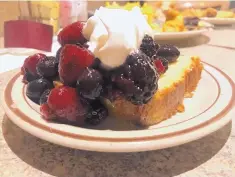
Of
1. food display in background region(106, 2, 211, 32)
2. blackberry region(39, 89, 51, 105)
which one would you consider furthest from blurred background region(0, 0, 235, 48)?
blackberry region(39, 89, 51, 105)

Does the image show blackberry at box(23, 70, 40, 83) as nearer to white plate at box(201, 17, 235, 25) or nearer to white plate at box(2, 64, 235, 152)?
white plate at box(2, 64, 235, 152)

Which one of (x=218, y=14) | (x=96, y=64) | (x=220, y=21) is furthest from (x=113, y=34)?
(x=218, y=14)

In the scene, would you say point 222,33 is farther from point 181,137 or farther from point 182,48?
point 181,137

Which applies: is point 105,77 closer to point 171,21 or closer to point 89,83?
point 89,83

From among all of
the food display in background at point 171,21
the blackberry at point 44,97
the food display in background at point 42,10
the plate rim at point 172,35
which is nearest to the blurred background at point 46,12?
the food display in background at point 42,10

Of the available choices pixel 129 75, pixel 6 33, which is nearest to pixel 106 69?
pixel 129 75
